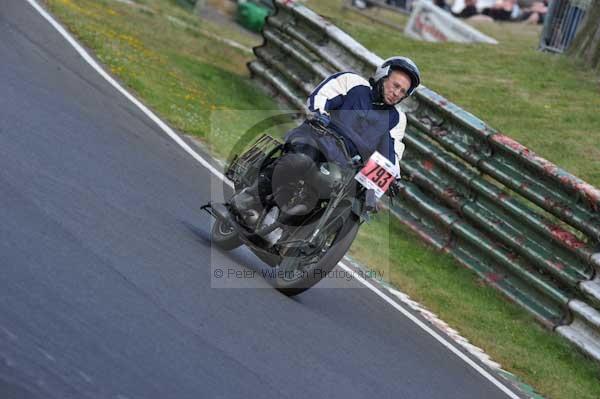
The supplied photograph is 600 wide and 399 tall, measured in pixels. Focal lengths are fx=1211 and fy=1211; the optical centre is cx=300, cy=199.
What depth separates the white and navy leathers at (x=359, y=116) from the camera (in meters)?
8.98

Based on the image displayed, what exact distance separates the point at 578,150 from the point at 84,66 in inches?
243

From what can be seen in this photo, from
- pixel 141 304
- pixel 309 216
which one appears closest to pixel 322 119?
pixel 309 216

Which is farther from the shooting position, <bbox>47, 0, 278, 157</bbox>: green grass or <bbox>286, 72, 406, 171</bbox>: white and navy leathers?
<bbox>47, 0, 278, 157</bbox>: green grass

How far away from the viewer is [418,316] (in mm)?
10133

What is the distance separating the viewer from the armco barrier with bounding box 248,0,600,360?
36.0ft

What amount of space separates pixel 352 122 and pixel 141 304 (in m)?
2.77

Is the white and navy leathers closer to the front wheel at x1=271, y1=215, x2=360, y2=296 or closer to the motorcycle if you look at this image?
the motorcycle

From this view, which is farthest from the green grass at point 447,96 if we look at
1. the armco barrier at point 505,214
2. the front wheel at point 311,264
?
the front wheel at point 311,264

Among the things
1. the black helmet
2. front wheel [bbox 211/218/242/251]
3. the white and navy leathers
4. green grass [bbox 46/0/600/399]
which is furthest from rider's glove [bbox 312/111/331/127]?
Answer: green grass [bbox 46/0/600/399]

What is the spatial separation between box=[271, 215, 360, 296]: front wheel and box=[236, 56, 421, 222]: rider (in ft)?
1.57

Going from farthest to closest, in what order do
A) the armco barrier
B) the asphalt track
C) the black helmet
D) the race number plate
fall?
the armco barrier
the black helmet
the race number plate
the asphalt track

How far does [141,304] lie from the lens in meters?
6.89

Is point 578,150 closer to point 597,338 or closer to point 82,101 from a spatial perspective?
point 597,338

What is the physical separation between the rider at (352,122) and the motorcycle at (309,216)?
82 mm
